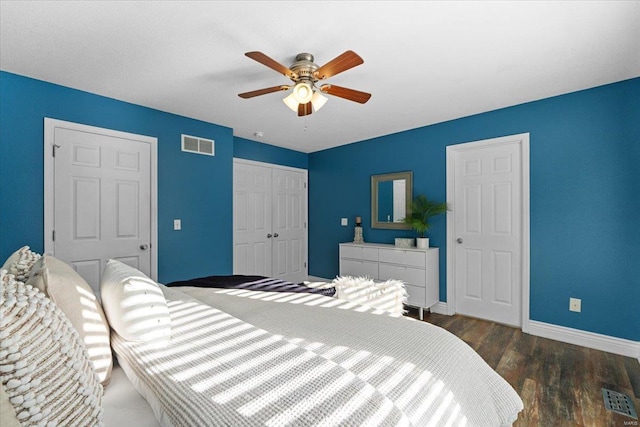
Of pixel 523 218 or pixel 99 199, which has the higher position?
pixel 99 199

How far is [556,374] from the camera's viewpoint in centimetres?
234

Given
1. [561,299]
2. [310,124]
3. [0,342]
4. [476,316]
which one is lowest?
[476,316]

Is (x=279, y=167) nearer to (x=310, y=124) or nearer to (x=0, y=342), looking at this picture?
(x=310, y=124)

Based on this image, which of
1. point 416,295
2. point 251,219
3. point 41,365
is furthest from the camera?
point 251,219

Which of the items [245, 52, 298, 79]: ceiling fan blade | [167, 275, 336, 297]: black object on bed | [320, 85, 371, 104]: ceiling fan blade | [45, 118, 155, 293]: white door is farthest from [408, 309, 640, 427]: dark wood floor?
[45, 118, 155, 293]: white door

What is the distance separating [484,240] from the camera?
3.51 m

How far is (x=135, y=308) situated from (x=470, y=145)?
372cm

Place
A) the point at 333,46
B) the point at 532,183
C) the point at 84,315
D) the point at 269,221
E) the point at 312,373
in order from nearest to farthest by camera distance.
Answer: the point at 312,373
the point at 84,315
the point at 333,46
the point at 532,183
the point at 269,221

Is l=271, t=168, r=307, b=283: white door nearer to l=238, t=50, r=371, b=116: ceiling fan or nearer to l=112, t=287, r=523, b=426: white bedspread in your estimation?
l=238, t=50, r=371, b=116: ceiling fan

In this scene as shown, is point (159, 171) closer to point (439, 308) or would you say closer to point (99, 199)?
point (99, 199)

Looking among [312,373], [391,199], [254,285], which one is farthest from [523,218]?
[312,373]

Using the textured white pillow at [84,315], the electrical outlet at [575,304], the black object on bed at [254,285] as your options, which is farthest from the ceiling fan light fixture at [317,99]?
the electrical outlet at [575,304]

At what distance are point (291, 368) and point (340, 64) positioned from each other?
1.81 m

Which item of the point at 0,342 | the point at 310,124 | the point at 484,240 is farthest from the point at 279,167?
the point at 0,342
